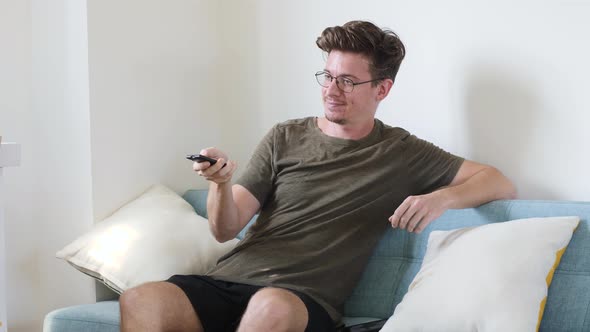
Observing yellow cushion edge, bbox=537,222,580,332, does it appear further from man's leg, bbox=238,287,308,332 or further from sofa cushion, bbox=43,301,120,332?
sofa cushion, bbox=43,301,120,332

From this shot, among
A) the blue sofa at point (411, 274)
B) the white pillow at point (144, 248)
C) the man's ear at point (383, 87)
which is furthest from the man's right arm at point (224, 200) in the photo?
the man's ear at point (383, 87)

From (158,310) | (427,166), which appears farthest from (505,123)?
(158,310)

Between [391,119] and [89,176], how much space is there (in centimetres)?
104

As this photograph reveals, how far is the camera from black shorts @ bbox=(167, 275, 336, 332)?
2.19 metres

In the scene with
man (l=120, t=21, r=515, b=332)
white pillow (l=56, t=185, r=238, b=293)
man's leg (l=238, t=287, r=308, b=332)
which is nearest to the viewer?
man's leg (l=238, t=287, r=308, b=332)

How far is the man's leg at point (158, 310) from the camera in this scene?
82.4 inches

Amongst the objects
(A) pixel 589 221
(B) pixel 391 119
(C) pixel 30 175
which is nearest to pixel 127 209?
(C) pixel 30 175

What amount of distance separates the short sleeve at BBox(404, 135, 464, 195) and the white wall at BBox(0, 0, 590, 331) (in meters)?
0.17

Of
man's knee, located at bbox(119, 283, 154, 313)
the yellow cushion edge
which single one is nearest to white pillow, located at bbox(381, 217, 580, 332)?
the yellow cushion edge

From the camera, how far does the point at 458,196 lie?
2.34 metres

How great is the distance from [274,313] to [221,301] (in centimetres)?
28

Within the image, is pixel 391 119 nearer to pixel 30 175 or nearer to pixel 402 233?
pixel 402 233

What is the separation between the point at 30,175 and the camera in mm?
3074

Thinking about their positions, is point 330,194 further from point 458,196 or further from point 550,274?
point 550,274
